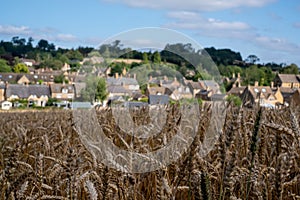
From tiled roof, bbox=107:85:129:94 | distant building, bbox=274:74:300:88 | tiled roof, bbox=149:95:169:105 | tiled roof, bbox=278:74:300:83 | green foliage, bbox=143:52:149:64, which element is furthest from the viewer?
tiled roof, bbox=278:74:300:83

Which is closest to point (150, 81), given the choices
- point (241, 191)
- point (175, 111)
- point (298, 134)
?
point (175, 111)

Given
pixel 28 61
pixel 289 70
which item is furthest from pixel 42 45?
pixel 289 70

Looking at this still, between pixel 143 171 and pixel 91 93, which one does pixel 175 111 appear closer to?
pixel 91 93

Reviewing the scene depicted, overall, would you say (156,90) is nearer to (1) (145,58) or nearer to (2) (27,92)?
(1) (145,58)

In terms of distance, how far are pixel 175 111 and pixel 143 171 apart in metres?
2.61

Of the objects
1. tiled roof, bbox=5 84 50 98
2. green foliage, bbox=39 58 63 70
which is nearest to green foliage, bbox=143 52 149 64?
tiled roof, bbox=5 84 50 98

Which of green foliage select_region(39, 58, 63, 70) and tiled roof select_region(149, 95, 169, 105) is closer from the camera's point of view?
tiled roof select_region(149, 95, 169, 105)

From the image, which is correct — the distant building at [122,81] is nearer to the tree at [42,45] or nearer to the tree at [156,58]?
the tree at [156,58]

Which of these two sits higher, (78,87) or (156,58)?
(156,58)

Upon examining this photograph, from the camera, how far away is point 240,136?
2688mm

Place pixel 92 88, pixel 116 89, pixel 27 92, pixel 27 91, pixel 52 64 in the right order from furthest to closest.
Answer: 1. pixel 52 64
2. pixel 27 91
3. pixel 27 92
4. pixel 116 89
5. pixel 92 88

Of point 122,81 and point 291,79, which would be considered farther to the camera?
point 291,79

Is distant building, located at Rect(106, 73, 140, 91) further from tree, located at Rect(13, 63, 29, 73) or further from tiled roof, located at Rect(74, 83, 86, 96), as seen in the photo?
tree, located at Rect(13, 63, 29, 73)

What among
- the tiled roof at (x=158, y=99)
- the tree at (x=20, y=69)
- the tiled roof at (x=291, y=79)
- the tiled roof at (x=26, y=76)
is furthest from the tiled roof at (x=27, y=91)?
the tiled roof at (x=158, y=99)
